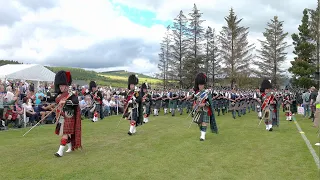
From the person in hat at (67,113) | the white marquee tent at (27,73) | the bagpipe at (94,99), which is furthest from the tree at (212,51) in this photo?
the person in hat at (67,113)

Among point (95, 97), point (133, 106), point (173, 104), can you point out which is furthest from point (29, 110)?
point (173, 104)

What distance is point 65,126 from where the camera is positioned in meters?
8.81

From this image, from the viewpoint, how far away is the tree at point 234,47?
53.8m

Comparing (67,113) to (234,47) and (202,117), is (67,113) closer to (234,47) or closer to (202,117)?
(202,117)

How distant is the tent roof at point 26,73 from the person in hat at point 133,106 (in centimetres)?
1626

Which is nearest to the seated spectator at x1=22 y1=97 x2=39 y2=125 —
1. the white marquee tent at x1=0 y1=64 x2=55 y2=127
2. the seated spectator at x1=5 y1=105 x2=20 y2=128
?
the seated spectator at x1=5 y1=105 x2=20 y2=128

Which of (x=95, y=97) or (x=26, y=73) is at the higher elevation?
(x=26, y=73)

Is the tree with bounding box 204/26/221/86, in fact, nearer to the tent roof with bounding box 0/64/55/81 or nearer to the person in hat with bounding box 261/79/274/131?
the tent roof with bounding box 0/64/55/81

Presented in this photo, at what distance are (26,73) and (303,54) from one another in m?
37.7

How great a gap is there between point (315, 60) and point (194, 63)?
56.5 ft

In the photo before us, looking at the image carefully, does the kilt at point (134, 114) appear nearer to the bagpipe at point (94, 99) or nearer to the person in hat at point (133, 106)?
the person in hat at point (133, 106)

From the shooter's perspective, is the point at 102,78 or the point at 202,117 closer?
the point at 202,117

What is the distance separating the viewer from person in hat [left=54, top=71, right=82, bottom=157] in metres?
8.85

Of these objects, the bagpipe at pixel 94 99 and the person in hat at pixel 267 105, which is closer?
the person in hat at pixel 267 105
